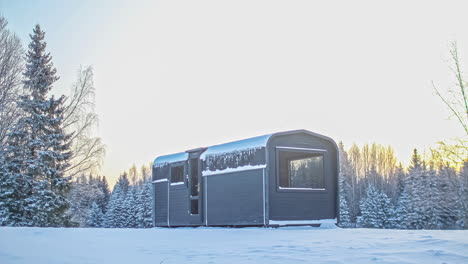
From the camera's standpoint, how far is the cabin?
13.3m

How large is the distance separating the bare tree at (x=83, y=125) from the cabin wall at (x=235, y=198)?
10369 mm

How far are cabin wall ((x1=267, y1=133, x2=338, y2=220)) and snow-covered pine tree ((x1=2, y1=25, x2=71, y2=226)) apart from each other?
12632 millimetres

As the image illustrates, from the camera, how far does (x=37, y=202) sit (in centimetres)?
2169

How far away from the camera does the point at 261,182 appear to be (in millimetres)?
13219

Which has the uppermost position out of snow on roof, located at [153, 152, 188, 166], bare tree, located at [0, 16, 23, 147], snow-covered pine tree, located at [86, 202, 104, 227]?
bare tree, located at [0, 16, 23, 147]

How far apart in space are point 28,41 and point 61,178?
7250 millimetres

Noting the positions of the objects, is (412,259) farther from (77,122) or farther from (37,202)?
(77,122)

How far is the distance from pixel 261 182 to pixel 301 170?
298 centimetres

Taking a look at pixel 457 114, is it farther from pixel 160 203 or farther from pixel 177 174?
pixel 160 203

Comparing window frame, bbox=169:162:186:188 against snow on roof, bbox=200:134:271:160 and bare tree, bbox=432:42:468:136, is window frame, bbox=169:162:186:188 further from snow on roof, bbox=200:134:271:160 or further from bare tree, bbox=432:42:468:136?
bare tree, bbox=432:42:468:136

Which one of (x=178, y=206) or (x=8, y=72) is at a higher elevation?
(x=8, y=72)

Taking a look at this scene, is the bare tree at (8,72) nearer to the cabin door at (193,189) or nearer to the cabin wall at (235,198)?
the cabin door at (193,189)

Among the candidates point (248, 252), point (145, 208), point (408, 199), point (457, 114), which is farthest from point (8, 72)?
point (408, 199)

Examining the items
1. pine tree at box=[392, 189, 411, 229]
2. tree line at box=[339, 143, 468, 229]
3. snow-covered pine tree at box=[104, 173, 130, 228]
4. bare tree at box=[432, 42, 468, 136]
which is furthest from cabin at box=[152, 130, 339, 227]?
snow-covered pine tree at box=[104, 173, 130, 228]
